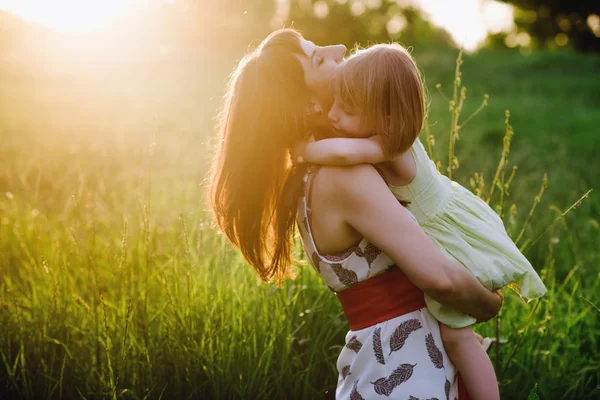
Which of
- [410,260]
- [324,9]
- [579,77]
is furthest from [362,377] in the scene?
[324,9]

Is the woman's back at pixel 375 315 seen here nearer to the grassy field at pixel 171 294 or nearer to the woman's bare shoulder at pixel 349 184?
the woman's bare shoulder at pixel 349 184

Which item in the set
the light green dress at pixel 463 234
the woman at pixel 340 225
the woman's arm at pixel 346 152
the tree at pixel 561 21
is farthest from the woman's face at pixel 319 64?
the tree at pixel 561 21

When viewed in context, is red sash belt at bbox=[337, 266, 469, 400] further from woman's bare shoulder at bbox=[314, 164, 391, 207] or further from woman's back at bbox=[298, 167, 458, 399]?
woman's bare shoulder at bbox=[314, 164, 391, 207]

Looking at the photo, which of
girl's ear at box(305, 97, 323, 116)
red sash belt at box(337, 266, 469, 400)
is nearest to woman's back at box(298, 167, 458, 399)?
red sash belt at box(337, 266, 469, 400)

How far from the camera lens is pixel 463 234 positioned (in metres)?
1.88

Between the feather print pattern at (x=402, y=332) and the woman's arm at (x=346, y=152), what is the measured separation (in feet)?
1.62

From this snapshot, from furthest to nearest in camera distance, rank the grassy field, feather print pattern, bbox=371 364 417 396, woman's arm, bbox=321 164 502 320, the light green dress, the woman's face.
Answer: the grassy field
the woman's face
the light green dress
feather print pattern, bbox=371 364 417 396
woman's arm, bbox=321 164 502 320

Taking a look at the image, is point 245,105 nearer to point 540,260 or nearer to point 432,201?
point 432,201

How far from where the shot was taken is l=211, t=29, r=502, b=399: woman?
1.65m

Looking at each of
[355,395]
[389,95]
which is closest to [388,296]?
[355,395]

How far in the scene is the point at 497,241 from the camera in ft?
6.15

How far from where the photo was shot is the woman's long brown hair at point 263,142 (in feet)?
6.14

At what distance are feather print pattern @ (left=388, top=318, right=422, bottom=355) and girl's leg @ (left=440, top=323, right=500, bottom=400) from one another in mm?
91

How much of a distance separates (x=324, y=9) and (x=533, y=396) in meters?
20.7
